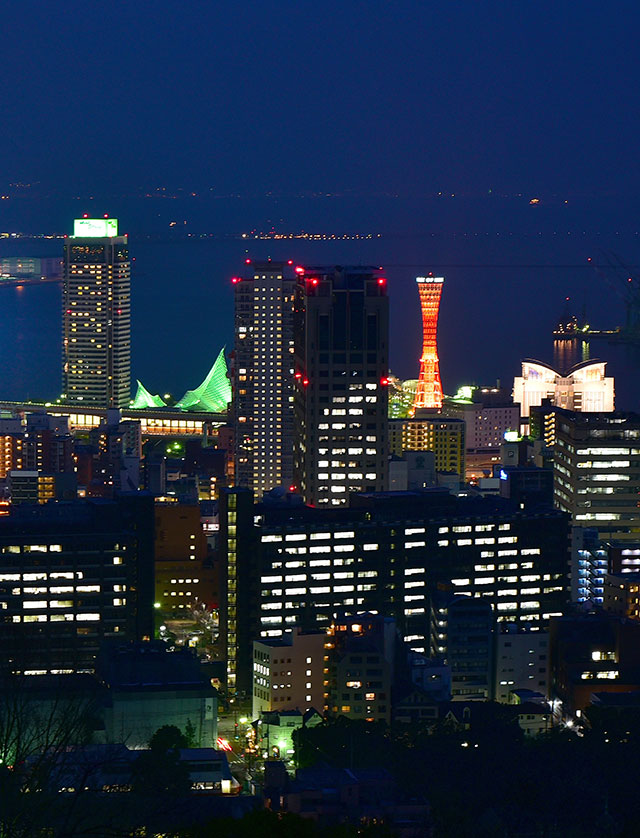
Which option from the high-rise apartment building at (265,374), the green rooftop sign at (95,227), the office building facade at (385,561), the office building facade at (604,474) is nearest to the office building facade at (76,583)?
the office building facade at (385,561)

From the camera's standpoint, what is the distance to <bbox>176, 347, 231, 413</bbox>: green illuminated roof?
27.5 meters

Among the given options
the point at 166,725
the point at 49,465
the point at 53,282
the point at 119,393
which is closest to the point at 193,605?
the point at 166,725

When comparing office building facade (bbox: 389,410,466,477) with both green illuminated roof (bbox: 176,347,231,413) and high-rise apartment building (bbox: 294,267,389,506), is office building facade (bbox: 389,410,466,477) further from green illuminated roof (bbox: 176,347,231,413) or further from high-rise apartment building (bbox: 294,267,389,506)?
high-rise apartment building (bbox: 294,267,389,506)

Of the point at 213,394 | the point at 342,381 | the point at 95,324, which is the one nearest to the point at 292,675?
the point at 342,381

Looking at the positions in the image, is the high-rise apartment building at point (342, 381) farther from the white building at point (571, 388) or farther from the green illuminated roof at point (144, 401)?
the green illuminated roof at point (144, 401)

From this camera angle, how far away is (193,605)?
14.4 meters

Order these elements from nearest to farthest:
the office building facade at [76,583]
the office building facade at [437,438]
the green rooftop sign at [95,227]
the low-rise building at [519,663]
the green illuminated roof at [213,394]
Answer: the low-rise building at [519,663] < the office building facade at [76,583] < the office building facade at [437,438] < the green illuminated roof at [213,394] < the green rooftop sign at [95,227]

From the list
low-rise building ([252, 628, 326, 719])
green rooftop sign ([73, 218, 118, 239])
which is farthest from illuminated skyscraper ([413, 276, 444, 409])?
low-rise building ([252, 628, 326, 719])

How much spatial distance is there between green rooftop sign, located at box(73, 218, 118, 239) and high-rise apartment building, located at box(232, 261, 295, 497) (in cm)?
936

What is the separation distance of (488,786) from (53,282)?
37.4m

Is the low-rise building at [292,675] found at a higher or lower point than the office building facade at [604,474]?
lower

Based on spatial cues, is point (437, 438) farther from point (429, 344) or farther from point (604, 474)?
point (604, 474)

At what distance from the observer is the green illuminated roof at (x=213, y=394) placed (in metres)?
27.5

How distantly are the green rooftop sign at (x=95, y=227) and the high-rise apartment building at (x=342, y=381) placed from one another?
15.5 meters
